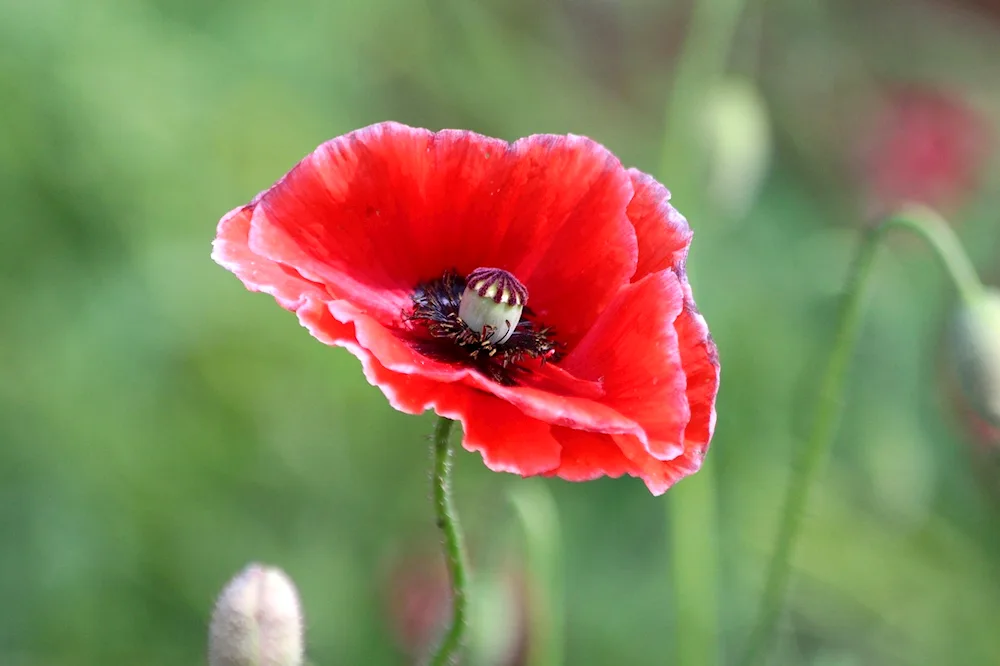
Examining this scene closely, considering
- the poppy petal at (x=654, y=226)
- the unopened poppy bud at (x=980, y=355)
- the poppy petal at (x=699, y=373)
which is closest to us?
the poppy petal at (x=699, y=373)

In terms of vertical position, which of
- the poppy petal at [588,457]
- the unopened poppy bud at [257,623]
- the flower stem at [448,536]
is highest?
the poppy petal at [588,457]

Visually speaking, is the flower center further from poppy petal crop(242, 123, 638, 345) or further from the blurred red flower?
the blurred red flower

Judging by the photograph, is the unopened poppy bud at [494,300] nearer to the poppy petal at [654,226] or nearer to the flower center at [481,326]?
the flower center at [481,326]

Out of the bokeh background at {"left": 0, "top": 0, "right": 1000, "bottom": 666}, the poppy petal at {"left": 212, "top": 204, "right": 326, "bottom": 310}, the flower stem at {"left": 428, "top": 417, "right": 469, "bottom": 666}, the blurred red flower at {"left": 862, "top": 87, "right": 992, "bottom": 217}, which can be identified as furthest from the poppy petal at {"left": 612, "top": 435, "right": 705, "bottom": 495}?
the blurred red flower at {"left": 862, "top": 87, "right": 992, "bottom": 217}

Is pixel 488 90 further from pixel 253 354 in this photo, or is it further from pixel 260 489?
pixel 260 489

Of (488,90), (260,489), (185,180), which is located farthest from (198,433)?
(488,90)

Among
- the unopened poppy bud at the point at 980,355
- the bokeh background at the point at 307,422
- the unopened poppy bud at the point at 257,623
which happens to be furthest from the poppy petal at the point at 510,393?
the bokeh background at the point at 307,422

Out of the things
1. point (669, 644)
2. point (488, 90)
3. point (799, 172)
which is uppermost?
point (799, 172)
